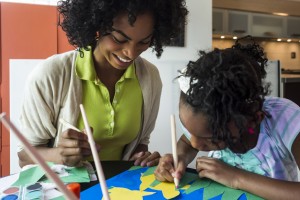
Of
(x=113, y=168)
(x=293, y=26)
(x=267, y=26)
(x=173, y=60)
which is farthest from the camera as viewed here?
(x=293, y=26)

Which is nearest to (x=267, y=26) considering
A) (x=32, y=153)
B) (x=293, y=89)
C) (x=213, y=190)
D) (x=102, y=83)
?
(x=293, y=89)

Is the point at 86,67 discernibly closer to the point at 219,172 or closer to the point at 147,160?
the point at 147,160

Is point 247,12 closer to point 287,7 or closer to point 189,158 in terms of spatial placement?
point 287,7

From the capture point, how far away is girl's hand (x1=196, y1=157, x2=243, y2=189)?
634 mm

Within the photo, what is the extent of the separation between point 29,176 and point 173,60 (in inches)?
72.4

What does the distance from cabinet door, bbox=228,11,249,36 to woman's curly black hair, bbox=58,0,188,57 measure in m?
3.39

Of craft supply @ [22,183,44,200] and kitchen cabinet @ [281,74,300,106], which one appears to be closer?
craft supply @ [22,183,44,200]

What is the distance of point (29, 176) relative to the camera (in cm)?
70

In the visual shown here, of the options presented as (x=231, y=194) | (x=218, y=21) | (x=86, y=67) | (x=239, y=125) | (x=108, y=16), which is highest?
(x=218, y=21)

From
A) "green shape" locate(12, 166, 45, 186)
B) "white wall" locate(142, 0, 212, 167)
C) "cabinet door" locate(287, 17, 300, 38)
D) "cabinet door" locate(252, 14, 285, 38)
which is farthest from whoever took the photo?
"cabinet door" locate(287, 17, 300, 38)

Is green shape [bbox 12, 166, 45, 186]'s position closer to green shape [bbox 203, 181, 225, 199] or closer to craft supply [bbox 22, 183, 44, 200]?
craft supply [bbox 22, 183, 44, 200]

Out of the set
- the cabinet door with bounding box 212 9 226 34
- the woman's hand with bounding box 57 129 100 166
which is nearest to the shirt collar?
the woman's hand with bounding box 57 129 100 166

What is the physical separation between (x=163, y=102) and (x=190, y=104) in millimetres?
1759

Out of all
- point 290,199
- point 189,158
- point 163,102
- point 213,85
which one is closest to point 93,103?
point 189,158
